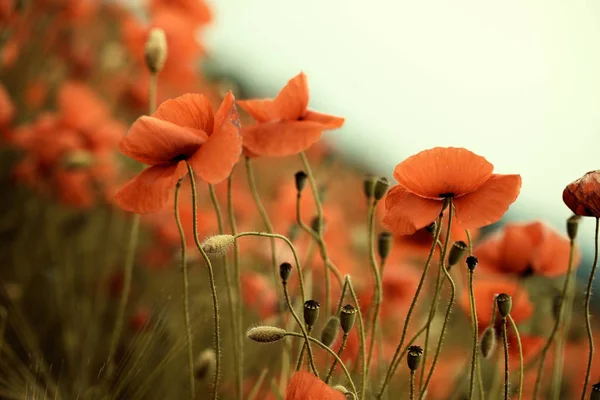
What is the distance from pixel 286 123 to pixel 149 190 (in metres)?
0.20

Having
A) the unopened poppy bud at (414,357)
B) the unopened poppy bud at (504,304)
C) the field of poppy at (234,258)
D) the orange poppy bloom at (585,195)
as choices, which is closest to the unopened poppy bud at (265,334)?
the field of poppy at (234,258)

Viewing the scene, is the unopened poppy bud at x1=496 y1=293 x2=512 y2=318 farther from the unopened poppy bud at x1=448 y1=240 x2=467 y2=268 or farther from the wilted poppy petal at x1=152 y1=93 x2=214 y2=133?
the wilted poppy petal at x1=152 y1=93 x2=214 y2=133

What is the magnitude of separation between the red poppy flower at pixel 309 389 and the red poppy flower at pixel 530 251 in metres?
0.52

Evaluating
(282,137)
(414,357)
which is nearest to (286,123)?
(282,137)

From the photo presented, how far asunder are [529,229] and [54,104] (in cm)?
207

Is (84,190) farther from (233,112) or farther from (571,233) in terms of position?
(571,233)

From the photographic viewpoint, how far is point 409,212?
735 millimetres

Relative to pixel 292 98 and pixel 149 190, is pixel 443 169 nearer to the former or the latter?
pixel 292 98

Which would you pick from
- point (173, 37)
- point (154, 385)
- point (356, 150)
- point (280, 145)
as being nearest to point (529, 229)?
point (280, 145)

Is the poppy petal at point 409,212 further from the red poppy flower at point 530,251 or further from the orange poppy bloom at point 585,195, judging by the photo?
the red poppy flower at point 530,251

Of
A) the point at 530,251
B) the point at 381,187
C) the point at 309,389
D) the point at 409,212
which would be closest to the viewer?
the point at 309,389

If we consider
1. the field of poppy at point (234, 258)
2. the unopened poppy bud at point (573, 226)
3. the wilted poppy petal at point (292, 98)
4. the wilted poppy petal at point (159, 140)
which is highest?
the wilted poppy petal at point (292, 98)

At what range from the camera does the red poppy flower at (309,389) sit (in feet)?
2.01

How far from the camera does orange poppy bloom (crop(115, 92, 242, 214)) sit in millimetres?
722
